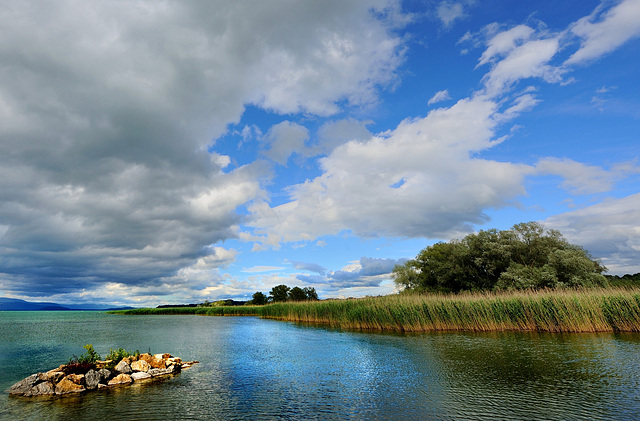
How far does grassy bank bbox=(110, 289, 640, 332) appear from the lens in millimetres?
22094

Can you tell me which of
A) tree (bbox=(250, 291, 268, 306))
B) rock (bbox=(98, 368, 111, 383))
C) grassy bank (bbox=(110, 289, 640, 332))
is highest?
tree (bbox=(250, 291, 268, 306))

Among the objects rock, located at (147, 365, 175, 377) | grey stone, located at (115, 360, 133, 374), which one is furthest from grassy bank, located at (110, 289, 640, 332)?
grey stone, located at (115, 360, 133, 374)

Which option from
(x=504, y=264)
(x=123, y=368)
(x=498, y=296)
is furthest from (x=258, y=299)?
(x=123, y=368)

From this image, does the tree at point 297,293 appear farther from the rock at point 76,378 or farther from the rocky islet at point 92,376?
the rock at point 76,378

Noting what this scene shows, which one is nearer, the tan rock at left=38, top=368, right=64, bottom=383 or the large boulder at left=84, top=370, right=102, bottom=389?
the tan rock at left=38, top=368, right=64, bottom=383

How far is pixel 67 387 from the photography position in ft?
37.0

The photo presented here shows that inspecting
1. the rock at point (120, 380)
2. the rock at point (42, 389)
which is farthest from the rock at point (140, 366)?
the rock at point (42, 389)

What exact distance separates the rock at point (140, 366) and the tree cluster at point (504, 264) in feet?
115

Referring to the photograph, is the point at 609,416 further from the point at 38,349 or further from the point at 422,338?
the point at 38,349

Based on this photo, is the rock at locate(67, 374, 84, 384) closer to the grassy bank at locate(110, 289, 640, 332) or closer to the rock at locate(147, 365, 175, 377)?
the rock at locate(147, 365, 175, 377)

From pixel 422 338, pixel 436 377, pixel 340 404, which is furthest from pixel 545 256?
pixel 340 404

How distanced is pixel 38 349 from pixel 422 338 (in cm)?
2535

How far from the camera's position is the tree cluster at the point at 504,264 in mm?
38031

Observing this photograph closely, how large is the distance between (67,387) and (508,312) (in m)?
26.0
